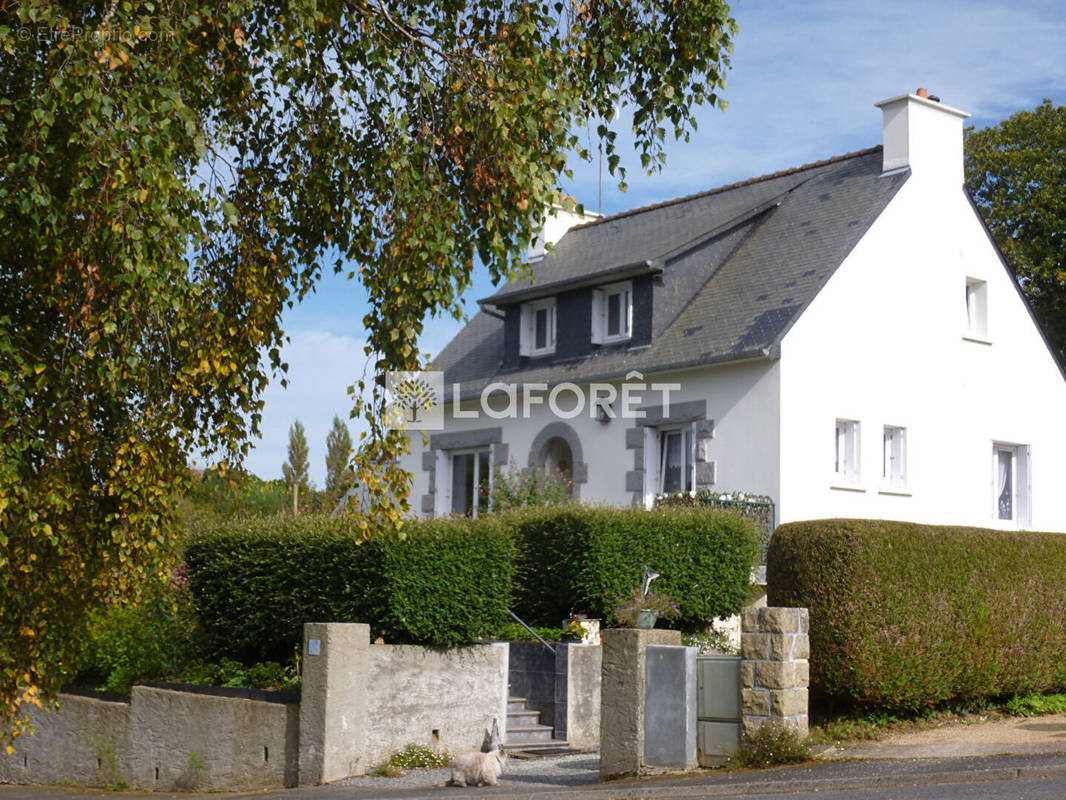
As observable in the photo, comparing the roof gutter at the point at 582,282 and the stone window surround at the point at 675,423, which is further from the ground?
the roof gutter at the point at 582,282

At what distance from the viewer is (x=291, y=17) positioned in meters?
8.04

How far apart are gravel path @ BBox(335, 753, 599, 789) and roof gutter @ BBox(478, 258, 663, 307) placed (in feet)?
33.8

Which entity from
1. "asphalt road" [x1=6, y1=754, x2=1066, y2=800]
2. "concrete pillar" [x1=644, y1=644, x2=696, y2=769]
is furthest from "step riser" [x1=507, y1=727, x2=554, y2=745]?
"concrete pillar" [x1=644, y1=644, x2=696, y2=769]

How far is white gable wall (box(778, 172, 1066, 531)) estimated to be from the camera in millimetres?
19047

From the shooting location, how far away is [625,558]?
1481cm

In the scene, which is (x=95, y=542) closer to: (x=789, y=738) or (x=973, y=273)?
(x=789, y=738)

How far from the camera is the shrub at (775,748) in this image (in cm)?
1042

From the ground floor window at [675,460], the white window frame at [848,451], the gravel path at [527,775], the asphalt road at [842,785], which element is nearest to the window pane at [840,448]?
the white window frame at [848,451]

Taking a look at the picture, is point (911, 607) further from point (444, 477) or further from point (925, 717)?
point (444, 477)

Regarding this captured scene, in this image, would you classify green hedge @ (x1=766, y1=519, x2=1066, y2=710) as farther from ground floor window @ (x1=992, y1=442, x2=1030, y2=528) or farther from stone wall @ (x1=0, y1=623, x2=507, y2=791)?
ground floor window @ (x1=992, y1=442, x2=1030, y2=528)

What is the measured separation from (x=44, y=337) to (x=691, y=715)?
6.19 meters

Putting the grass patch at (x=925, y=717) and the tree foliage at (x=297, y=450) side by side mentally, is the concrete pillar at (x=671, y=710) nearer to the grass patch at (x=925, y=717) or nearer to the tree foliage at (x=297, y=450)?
the grass patch at (x=925, y=717)

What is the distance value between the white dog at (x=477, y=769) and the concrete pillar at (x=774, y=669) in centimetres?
217

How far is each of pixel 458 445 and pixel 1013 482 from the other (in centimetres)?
1006
